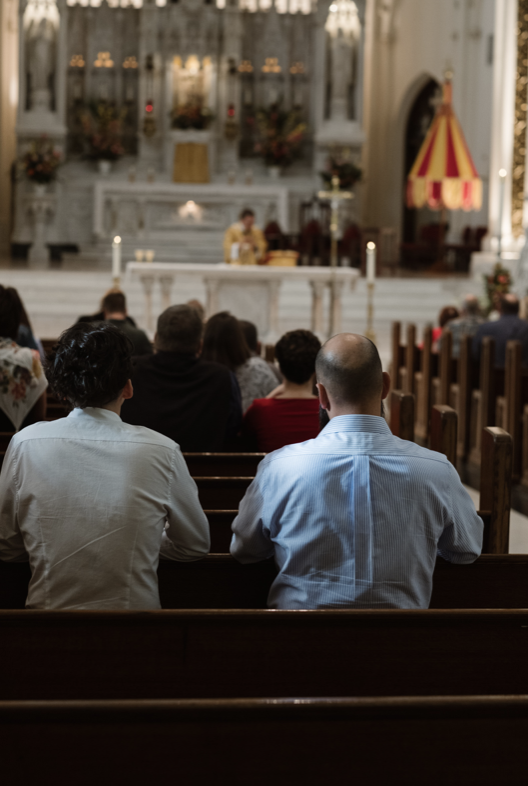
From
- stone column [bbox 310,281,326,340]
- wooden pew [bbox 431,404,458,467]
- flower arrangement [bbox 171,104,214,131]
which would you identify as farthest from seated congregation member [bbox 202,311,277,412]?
flower arrangement [bbox 171,104,214,131]

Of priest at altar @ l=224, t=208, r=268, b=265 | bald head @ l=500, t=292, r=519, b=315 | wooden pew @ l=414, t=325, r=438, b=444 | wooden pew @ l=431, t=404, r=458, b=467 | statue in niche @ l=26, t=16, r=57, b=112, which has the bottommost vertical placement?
wooden pew @ l=414, t=325, r=438, b=444

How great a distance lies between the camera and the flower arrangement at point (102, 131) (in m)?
15.6

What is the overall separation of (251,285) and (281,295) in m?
2.96

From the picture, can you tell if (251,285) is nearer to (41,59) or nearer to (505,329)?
(505,329)

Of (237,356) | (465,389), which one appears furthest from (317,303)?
(237,356)

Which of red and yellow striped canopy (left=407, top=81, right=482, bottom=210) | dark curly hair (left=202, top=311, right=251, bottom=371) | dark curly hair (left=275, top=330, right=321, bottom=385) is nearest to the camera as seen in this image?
dark curly hair (left=275, top=330, right=321, bottom=385)

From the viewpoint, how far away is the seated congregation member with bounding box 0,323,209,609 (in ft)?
6.10

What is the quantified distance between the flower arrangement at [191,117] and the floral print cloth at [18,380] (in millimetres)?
13146

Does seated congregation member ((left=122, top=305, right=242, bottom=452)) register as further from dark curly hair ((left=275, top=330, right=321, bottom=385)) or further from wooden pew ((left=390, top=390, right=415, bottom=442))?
wooden pew ((left=390, top=390, right=415, bottom=442))
